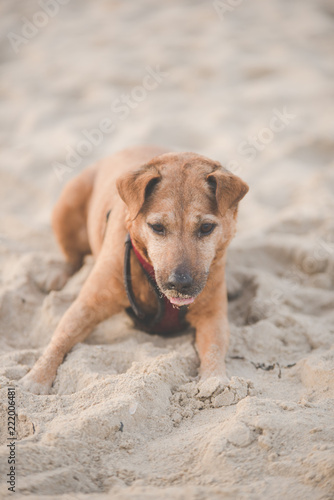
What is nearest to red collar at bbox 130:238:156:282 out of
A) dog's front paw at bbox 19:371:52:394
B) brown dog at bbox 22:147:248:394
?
brown dog at bbox 22:147:248:394

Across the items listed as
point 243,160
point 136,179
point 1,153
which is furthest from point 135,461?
point 1,153

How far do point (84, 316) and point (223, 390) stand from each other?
119 cm

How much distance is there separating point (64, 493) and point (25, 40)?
9.66 metres

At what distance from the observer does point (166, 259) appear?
297 cm

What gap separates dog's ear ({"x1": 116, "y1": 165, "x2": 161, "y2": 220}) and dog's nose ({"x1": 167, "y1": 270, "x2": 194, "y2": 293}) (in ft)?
1.73

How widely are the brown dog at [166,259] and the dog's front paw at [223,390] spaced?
0.18m

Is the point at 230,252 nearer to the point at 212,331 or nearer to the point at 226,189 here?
the point at 212,331

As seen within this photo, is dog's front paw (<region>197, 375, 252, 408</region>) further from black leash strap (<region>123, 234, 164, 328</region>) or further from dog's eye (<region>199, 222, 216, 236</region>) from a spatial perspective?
dog's eye (<region>199, 222, 216, 236</region>)

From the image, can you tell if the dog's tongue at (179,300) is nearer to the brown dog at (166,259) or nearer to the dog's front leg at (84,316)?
the brown dog at (166,259)

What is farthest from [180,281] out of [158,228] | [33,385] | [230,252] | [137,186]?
[230,252]

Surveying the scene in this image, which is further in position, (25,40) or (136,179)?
(25,40)

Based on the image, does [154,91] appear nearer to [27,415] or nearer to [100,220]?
[100,220]

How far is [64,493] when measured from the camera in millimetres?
1957

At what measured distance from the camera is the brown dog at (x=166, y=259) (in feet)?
9.81
